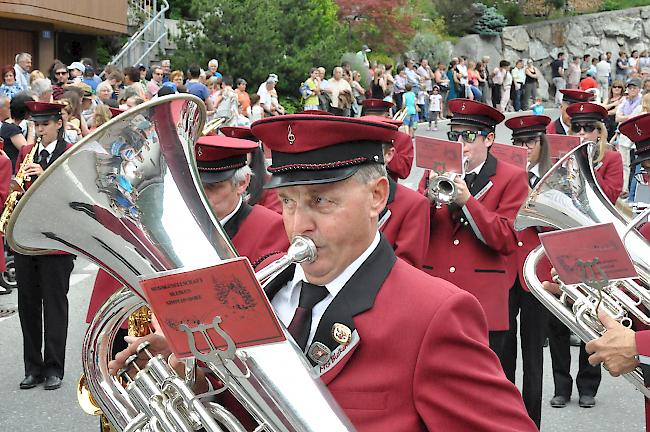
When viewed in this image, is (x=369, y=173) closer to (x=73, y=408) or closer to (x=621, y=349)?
(x=621, y=349)

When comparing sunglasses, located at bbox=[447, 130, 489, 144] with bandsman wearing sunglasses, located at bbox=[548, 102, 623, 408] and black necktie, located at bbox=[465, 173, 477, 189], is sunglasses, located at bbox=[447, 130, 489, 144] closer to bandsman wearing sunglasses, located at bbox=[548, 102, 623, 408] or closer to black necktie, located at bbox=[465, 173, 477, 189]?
black necktie, located at bbox=[465, 173, 477, 189]

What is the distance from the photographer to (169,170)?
2.63 m

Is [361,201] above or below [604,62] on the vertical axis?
above

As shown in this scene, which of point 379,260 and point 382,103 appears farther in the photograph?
point 382,103

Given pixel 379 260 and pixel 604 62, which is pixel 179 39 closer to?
pixel 604 62

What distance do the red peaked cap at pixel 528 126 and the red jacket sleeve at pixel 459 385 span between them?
4.46m

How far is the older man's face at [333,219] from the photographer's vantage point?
240 centimetres

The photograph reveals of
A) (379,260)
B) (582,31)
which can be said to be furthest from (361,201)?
(582,31)

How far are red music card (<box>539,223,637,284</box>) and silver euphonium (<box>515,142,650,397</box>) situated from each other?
92mm

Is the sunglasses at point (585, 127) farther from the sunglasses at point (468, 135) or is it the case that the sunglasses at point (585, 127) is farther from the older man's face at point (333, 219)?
the older man's face at point (333, 219)

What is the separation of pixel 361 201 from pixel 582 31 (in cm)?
4033

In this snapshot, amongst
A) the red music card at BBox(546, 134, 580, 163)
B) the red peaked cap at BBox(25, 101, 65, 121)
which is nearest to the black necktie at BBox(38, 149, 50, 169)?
the red peaked cap at BBox(25, 101, 65, 121)

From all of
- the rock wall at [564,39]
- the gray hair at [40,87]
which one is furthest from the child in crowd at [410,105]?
the rock wall at [564,39]

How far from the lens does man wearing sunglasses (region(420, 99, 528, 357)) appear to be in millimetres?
5387
